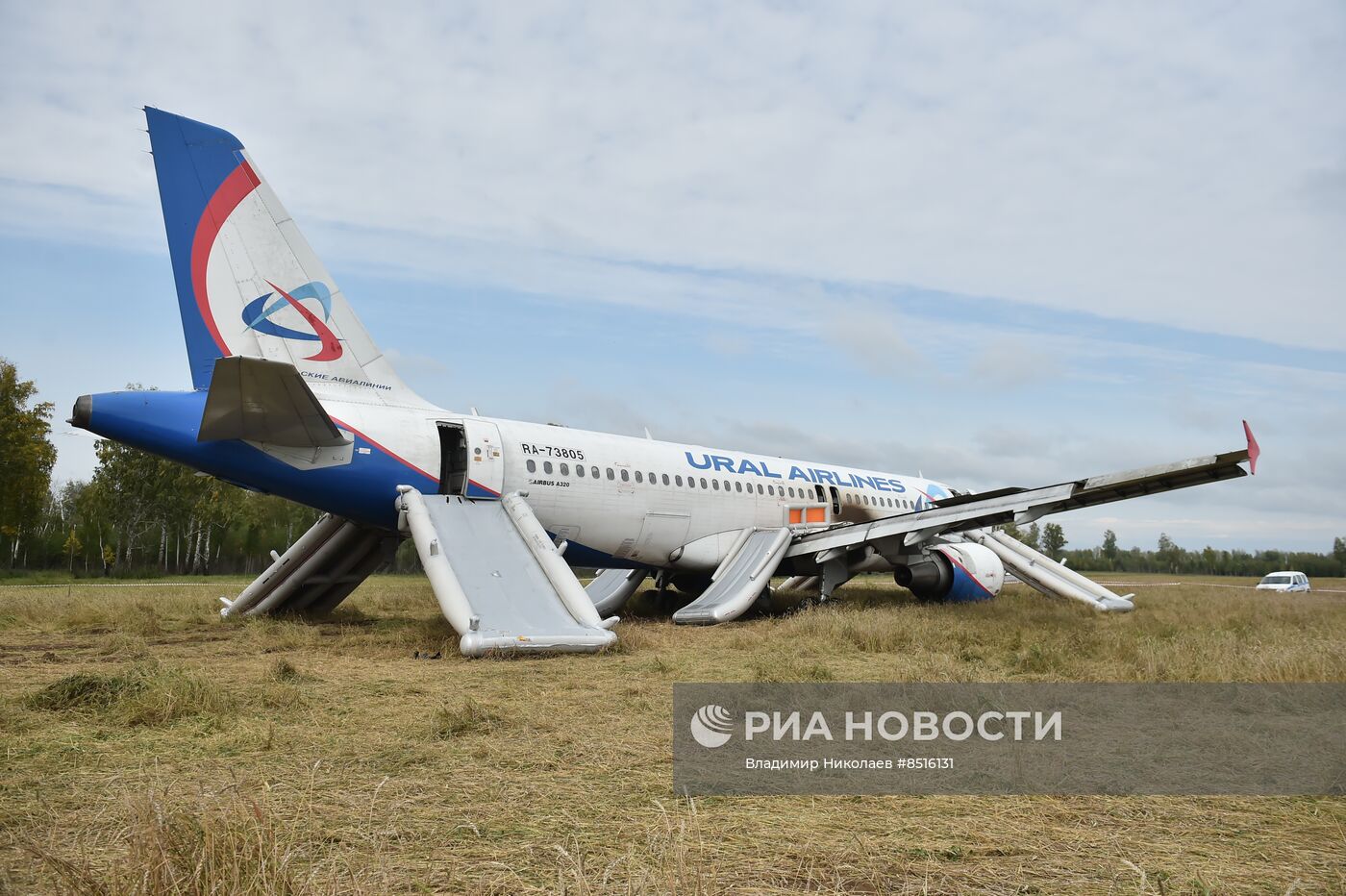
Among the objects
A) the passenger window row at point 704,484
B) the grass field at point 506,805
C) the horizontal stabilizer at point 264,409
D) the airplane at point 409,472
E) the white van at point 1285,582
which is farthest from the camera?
the white van at point 1285,582

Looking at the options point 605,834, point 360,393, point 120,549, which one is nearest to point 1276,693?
point 605,834

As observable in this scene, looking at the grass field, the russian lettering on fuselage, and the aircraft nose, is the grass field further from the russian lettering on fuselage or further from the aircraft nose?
the russian lettering on fuselage

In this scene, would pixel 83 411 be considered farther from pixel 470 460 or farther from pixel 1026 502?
pixel 1026 502

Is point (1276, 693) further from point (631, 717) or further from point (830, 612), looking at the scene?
point (830, 612)

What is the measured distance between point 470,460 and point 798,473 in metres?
8.84

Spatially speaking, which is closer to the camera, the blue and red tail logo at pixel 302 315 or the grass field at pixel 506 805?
the grass field at pixel 506 805

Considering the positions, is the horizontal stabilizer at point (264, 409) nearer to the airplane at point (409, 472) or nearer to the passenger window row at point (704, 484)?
the airplane at point (409, 472)

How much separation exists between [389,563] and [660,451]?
537 centimetres

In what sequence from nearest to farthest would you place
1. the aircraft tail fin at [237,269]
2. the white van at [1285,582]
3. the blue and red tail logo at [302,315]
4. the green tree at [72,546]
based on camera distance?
the aircraft tail fin at [237,269]
the blue and red tail logo at [302,315]
the white van at [1285,582]
the green tree at [72,546]

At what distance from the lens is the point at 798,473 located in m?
20.0

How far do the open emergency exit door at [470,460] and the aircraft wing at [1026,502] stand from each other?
6.81m

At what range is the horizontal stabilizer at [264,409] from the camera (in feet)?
35.9

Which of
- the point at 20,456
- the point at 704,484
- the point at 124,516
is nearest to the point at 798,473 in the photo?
the point at 704,484

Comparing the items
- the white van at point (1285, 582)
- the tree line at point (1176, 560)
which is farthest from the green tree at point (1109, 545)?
the white van at point (1285, 582)
